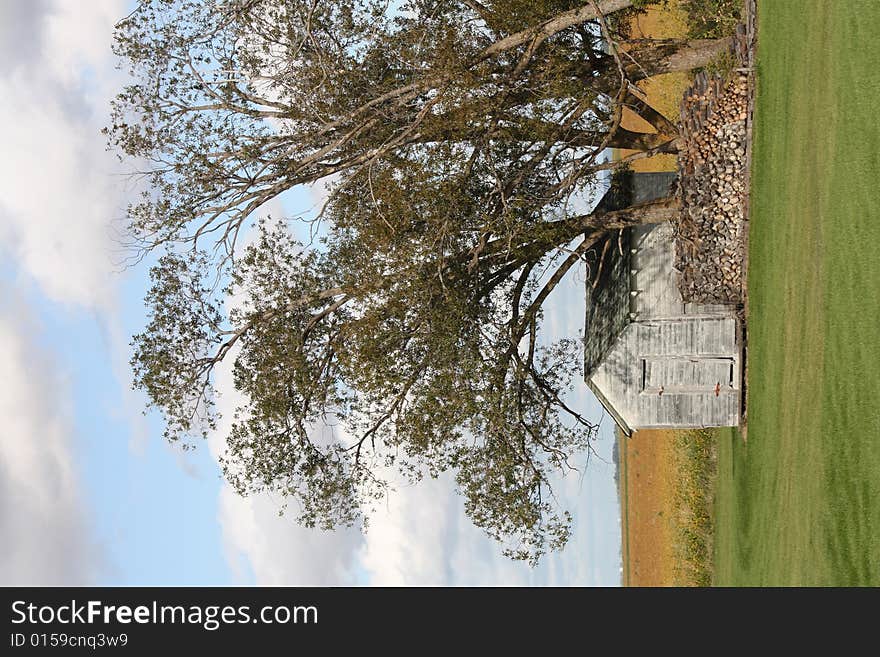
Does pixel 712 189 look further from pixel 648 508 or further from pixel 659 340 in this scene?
pixel 648 508

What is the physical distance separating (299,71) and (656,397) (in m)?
12.1

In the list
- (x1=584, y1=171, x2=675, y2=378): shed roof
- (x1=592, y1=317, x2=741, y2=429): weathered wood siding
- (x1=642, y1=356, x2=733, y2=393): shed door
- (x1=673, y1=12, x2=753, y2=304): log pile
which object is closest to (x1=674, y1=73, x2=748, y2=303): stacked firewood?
(x1=673, y1=12, x2=753, y2=304): log pile

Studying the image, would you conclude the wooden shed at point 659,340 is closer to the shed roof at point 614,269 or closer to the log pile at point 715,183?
the shed roof at point 614,269

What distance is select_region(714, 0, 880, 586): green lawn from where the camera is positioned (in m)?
15.6

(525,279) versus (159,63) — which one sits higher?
(159,63)

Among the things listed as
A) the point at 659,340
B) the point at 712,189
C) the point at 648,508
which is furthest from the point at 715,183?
the point at 648,508

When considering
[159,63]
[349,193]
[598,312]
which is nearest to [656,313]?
[598,312]

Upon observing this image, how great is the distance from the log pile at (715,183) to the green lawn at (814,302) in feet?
1.75

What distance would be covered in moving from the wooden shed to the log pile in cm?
67

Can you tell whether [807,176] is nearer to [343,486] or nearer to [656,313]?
[656,313]

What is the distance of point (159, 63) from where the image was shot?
2173 centimetres

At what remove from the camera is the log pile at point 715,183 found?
854 inches

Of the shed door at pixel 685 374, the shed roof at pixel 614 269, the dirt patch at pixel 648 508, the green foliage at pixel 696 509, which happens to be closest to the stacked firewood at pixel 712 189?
the shed roof at pixel 614 269

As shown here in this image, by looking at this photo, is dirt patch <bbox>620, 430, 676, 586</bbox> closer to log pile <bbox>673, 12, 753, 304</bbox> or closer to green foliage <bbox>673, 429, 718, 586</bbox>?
green foliage <bbox>673, 429, 718, 586</bbox>
